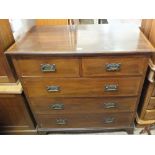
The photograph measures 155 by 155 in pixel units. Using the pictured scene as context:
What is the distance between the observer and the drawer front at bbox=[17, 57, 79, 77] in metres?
1.05

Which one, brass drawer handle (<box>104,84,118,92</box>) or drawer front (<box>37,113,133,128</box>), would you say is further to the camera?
drawer front (<box>37,113,133,128</box>)

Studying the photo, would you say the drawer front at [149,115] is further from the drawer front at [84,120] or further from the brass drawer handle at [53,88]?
the brass drawer handle at [53,88]

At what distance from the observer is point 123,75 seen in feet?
3.66

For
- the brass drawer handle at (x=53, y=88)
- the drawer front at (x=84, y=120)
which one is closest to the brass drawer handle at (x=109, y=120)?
the drawer front at (x=84, y=120)

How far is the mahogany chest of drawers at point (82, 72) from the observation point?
3.36 ft

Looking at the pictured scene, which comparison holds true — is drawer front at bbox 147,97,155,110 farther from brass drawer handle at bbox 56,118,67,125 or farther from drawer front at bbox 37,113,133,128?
brass drawer handle at bbox 56,118,67,125

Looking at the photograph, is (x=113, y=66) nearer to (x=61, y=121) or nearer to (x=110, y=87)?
(x=110, y=87)

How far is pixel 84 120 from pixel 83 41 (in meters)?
0.69

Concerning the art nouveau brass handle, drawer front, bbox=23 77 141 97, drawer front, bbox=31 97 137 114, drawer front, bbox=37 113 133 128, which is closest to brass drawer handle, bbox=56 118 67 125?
drawer front, bbox=37 113 133 128

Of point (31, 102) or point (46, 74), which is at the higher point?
point (46, 74)
